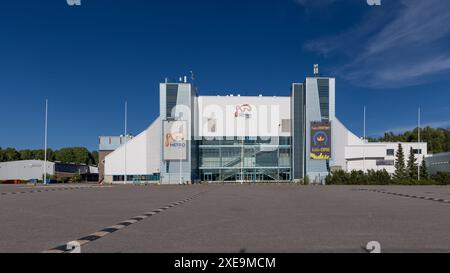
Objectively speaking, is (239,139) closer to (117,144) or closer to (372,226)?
(117,144)

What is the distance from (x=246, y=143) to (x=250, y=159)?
376cm

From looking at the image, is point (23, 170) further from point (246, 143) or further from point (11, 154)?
point (11, 154)

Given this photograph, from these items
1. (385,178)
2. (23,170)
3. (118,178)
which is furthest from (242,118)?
(23,170)

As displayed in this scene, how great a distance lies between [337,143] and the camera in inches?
3698

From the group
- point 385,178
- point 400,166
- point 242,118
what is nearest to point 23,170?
point 242,118

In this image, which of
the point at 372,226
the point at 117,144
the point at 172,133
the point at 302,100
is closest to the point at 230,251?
the point at 372,226

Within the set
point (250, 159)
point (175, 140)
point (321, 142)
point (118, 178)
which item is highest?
point (175, 140)

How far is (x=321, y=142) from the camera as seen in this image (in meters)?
92.2

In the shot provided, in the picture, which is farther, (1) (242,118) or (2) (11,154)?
(2) (11,154)

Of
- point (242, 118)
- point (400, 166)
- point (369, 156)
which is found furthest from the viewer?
point (242, 118)

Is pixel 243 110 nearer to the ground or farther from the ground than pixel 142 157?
farther from the ground

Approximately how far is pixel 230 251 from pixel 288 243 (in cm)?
154

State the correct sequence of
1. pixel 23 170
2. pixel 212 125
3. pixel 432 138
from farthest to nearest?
1. pixel 432 138
2. pixel 23 170
3. pixel 212 125
